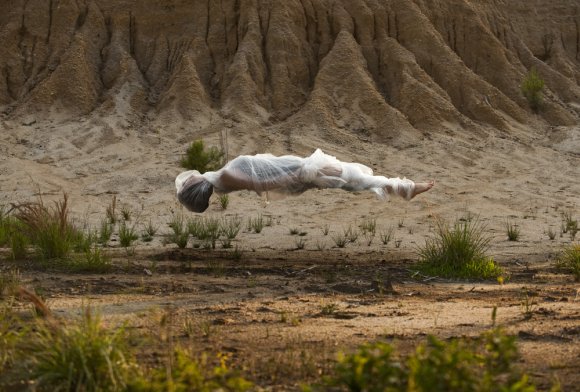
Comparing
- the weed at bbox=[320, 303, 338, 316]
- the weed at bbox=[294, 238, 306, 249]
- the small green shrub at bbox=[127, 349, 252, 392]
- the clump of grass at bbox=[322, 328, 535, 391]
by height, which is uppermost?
the weed at bbox=[294, 238, 306, 249]

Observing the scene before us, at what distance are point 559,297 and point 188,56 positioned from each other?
1449 centimetres

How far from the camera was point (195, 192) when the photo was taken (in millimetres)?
9727

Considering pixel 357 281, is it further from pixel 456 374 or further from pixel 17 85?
pixel 17 85

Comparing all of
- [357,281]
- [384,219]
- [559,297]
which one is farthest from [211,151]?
[559,297]

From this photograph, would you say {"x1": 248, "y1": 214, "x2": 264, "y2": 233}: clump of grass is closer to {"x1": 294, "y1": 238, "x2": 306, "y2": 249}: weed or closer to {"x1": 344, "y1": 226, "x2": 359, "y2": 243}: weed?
{"x1": 294, "y1": 238, "x2": 306, "y2": 249}: weed

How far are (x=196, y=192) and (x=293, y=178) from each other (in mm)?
1280

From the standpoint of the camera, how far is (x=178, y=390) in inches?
122

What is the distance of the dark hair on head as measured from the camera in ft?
31.8

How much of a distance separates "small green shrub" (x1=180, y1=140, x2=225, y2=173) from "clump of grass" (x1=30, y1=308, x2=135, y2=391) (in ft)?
38.2

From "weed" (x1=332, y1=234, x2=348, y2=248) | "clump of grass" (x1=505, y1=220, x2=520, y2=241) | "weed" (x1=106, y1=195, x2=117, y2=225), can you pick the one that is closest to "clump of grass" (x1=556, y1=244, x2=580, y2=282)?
"clump of grass" (x1=505, y1=220, x2=520, y2=241)

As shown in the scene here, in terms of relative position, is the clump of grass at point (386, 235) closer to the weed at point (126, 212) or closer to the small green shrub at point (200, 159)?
the weed at point (126, 212)

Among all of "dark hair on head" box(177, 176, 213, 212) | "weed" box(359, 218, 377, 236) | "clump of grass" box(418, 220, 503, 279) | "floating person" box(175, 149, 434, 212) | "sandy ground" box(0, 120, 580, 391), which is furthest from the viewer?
"weed" box(359, 218, 377, 236)

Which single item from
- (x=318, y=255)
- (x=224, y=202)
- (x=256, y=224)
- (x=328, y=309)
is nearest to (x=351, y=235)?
(x=318, y=255)

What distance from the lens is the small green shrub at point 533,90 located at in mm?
19859
